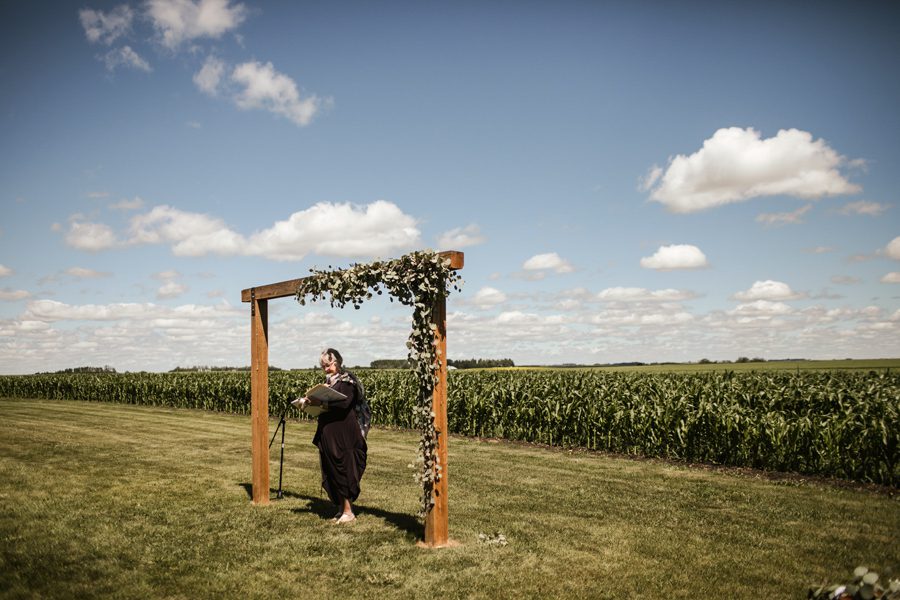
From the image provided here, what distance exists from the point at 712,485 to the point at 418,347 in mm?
7018

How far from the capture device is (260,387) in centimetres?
989

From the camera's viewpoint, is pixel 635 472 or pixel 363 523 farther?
pixel 635 472

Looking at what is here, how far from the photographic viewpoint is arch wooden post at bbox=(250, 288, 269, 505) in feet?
32.0

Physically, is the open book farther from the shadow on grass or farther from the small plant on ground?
the small plant on ground

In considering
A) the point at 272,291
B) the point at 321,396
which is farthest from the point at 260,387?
the point at 321,396

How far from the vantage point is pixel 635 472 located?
502 inches

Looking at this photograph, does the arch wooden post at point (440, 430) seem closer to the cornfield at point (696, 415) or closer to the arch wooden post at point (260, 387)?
the arch wooden post at point (260, 387)

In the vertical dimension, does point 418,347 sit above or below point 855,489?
above

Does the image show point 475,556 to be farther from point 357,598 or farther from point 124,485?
point 124,485

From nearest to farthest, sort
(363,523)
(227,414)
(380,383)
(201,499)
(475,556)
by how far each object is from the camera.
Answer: (475,556), (363,523), (201,499), (380,383), (227,414)

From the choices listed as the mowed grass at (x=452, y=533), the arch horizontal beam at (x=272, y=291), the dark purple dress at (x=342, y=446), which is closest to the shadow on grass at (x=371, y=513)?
the mowed grass at (x=452, y=533)

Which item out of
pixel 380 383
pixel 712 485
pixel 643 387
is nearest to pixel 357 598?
pixel 712 485

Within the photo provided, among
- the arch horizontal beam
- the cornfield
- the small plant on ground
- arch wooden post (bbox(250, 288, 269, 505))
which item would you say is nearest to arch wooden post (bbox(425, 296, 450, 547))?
the arch horizontal beam

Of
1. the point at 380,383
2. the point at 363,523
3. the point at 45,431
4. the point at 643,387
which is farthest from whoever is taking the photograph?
the point at 380,383
